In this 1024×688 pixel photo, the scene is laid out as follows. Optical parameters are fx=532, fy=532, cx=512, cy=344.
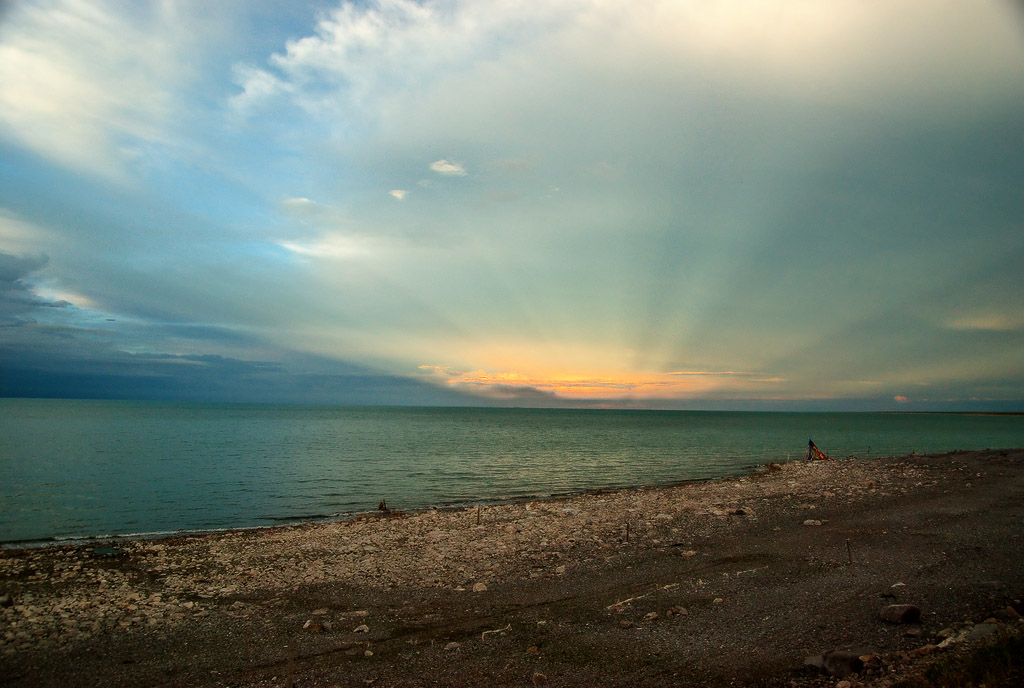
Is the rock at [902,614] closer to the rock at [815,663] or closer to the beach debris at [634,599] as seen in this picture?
the rock at [815,663]

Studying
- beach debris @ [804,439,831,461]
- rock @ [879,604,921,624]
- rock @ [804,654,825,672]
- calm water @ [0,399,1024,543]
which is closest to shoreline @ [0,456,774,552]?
calm water @ [0,399,1024,543]

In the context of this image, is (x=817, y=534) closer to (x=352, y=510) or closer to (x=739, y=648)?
(x=739, y=648)

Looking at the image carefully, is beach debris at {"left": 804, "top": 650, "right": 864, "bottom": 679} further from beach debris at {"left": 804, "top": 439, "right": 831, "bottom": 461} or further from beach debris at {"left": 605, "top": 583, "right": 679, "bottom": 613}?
beach debris at {"left": 804, "top": 439, "right": 831, "bottom": 461}

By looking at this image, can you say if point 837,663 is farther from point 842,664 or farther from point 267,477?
point 267,477

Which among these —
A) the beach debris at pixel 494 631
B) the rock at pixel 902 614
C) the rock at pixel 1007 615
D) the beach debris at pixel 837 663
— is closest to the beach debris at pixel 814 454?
the rock at pixel 1007 615

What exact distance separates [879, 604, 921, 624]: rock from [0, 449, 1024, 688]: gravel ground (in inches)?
7.1

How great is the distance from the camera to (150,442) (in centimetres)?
7156

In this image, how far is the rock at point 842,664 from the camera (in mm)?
9133

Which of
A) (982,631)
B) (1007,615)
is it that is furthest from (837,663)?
(1007,615)

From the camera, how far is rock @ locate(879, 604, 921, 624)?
11.5 metres

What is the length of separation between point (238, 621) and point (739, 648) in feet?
39.5

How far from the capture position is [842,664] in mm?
9289

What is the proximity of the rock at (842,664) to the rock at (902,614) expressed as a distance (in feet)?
9.42

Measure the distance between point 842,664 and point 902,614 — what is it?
3449mm
